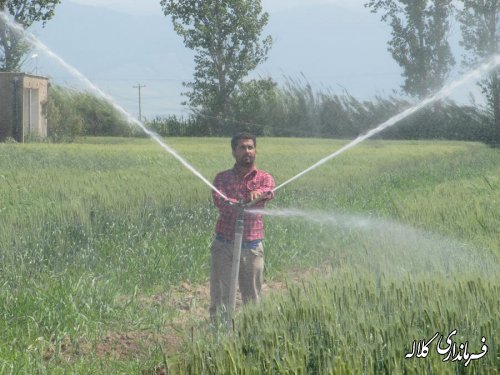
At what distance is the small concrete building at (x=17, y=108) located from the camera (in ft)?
96.1

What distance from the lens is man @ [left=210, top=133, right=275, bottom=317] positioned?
18.9 feet

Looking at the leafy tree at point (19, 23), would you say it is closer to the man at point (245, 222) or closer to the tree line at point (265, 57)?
the tree line at point (265, 57)

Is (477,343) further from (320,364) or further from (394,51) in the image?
(394,51)

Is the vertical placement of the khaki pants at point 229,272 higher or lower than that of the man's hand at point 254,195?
lower

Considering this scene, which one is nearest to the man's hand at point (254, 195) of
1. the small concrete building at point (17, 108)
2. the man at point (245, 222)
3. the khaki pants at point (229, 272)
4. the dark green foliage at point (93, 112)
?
the man at point (245, 222)

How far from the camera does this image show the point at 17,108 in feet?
96.9

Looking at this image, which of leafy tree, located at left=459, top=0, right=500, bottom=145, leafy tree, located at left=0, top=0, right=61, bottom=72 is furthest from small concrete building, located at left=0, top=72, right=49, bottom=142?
leafy tree, located at left=459, top=0, right=500, bottom=145

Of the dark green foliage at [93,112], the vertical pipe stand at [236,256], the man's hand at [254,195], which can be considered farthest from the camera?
the dark green foliage at [93,112]

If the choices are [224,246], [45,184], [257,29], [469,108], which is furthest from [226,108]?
[224,246]

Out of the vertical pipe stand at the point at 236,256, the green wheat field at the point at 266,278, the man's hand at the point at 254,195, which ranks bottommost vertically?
the green wheat field at the point at 266,278

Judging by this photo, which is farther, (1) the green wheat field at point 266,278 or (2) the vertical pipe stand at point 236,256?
(2) the vertical pipe stand at point 236,256

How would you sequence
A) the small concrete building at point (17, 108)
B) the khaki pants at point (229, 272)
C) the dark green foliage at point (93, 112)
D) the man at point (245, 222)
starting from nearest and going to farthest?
the man at point (245, 222) < the khaki pants at point (229, 272) < the small concrete building at point (17, 108) < the dark green foliage at point (93, 112)

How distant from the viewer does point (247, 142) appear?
18.7 feet

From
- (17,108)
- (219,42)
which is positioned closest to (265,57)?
(219,42)
